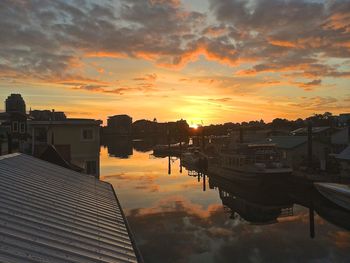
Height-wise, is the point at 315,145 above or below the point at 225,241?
above

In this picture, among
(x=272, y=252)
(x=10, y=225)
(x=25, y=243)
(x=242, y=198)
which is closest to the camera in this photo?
(x=25, y=243)

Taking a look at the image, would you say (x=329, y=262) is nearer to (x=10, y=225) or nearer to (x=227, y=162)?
(x=10, y=225)

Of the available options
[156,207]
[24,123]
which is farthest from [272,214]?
[24,123]

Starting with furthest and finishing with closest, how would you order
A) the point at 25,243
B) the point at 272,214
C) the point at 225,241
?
the point at 272,214 → the point at 225,241 → the point at 25,243

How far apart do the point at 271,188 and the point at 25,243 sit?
39573mm

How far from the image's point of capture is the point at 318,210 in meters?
32.6

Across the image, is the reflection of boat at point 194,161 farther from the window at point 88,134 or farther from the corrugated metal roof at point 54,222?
the corrugated metal roof at point 54,222

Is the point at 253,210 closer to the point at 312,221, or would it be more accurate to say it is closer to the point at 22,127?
the point at 312,221

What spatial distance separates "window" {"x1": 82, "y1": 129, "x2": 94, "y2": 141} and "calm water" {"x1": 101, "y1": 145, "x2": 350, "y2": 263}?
7394mm

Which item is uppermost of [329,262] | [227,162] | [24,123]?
[24,123]

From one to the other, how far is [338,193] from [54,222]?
27343 millimetres

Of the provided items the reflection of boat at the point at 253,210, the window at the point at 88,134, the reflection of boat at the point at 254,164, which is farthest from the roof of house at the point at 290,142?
the window at the point at 88,134

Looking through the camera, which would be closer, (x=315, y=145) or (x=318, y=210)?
(x=318, y=210)

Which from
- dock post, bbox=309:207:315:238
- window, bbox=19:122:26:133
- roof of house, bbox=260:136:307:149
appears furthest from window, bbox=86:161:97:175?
roof of house, bbox=260:136:307:149
